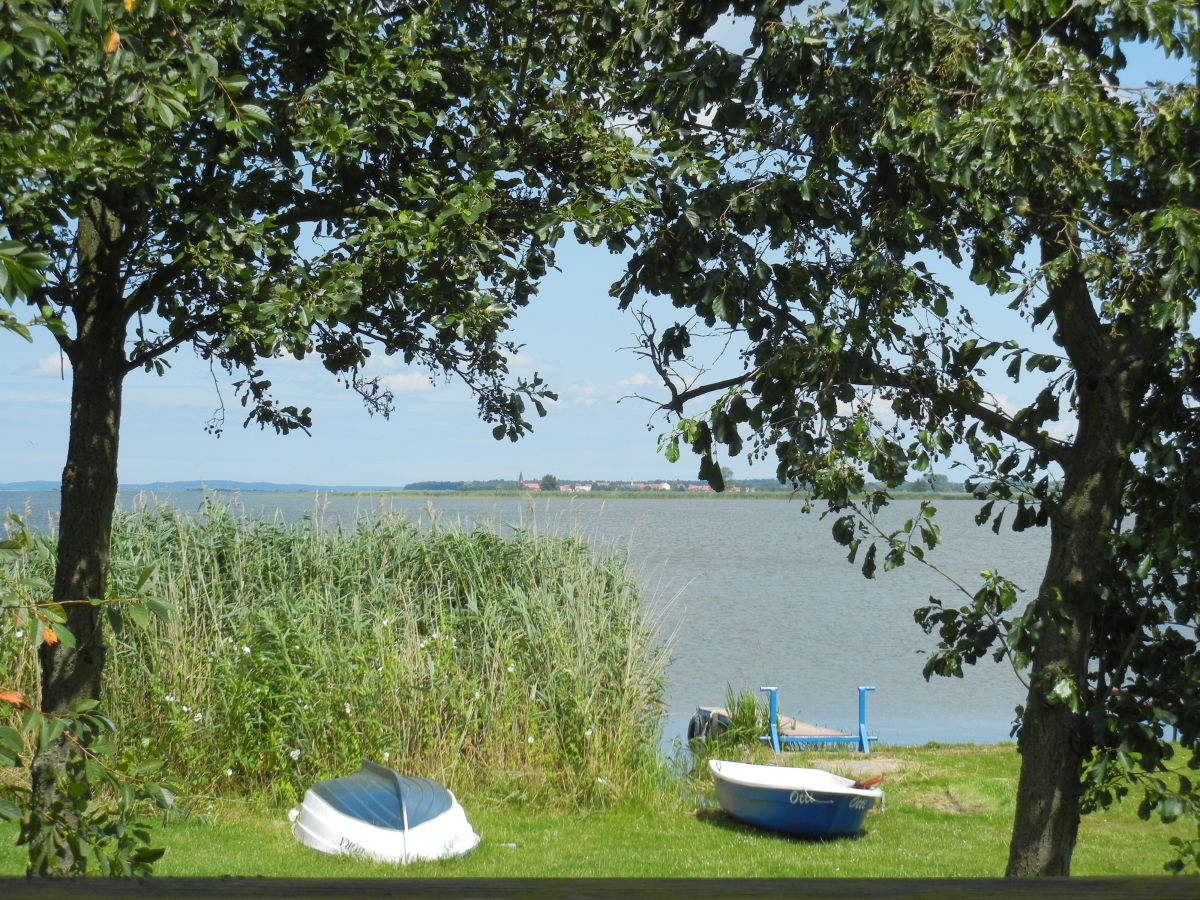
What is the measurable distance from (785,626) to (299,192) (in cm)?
2446

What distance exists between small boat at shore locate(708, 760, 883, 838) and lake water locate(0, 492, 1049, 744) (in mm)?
1250

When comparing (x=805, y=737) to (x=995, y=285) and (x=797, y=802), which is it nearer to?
(x=797, y=802)

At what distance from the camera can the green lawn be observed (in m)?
7.39

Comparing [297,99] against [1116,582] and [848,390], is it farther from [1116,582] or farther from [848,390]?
[1116,582]

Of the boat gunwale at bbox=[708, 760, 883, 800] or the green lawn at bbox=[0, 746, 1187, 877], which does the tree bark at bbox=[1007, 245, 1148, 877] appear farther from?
the boat gunwale at bbox=[708, 760, 883, 800]

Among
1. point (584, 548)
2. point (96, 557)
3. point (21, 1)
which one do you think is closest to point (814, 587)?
point (584, 548)

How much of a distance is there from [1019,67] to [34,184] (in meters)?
3.03

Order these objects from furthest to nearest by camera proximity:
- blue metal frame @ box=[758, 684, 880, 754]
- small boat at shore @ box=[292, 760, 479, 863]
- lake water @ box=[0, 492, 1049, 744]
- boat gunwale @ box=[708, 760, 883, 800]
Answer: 1. blue metal frame @ box=[758, 684, 880, 754]
2. lake water @ box=[0, 492, 1049, 744]
3. boat gunwale @ box=[708, 760, 883, 800]
4. small boat at shore @ box=[292, 760, 479, 863]

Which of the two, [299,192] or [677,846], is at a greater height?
[299,192]

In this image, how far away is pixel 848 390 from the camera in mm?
3717

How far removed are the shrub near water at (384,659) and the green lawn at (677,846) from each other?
17.7 inches

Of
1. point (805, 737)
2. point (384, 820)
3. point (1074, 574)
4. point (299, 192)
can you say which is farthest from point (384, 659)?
point (805, 737)

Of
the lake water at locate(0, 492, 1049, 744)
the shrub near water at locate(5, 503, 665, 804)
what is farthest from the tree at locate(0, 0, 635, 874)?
the shrub near water at locate(5, 503, 665, 804)

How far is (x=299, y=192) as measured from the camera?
15.9 ft
